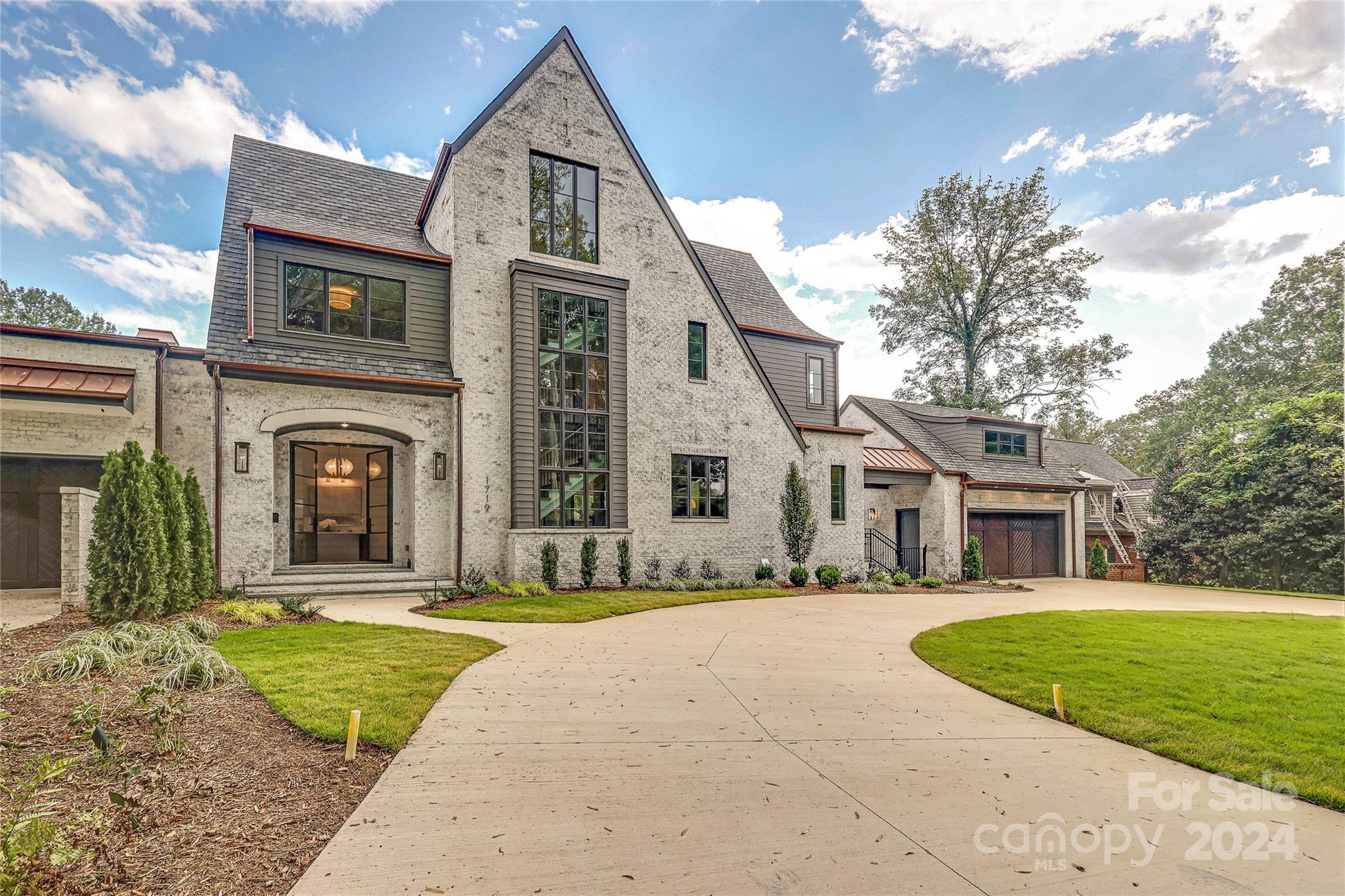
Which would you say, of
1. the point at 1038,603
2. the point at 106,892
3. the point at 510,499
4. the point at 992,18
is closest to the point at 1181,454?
the point at 1038,603

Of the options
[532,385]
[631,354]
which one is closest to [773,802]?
[532,385]

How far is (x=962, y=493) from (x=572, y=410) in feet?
43.5

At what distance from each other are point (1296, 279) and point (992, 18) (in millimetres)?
30535

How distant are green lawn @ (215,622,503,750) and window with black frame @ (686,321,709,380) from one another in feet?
31.6

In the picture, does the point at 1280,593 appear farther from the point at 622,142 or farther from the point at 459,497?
the point at 459,497

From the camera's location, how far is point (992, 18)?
10281 mm

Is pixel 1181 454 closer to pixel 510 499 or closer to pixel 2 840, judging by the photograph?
pixel 510 499

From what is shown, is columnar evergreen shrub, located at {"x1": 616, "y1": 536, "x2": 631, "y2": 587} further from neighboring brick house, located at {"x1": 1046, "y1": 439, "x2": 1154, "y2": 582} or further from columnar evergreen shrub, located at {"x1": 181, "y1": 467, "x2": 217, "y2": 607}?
neighboring brick house, located at {"x1": 1046, "y1": 439, "x2": 1154, "y2": 582}

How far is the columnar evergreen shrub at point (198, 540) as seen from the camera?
30.1 feet

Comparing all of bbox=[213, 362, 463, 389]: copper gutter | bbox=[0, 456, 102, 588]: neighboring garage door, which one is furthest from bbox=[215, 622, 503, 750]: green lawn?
bbox=[0, 456, 102, 588]: neighboring garage door

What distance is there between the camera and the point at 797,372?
729 inches

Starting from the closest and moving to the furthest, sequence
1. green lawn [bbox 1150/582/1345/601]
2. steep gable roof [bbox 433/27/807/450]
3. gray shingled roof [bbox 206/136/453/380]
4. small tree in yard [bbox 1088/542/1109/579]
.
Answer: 1. gray shingled roof [bbox 206/136/453/380]
2. steep gable roof [bbox 433/27/807/450]
3. green lawn [bbox 1150/582/1345/601]
4. small tree in yard [bbox 1088/542/1109/579]

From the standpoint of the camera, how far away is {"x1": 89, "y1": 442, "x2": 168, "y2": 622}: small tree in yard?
738cm

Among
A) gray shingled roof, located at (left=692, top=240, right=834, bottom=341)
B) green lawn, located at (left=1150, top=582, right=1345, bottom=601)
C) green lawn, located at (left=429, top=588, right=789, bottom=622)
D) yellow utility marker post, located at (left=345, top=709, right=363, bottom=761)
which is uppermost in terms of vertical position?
gray shingled roof, located at (left=692, top=240, right=834, bottom=341)
